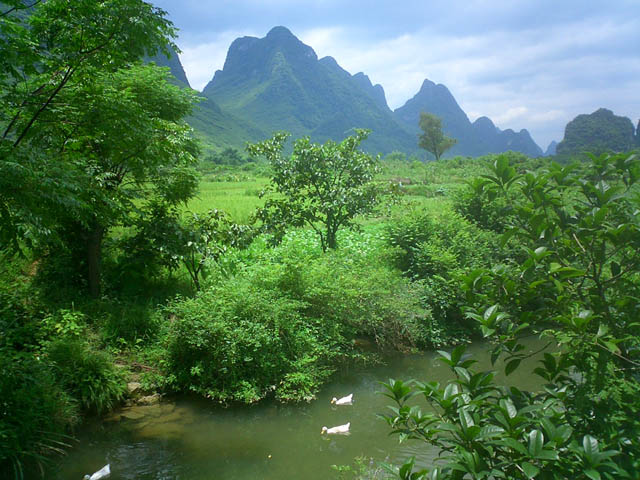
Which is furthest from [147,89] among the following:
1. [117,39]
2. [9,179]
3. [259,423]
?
[259,423]

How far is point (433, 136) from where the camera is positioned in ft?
148

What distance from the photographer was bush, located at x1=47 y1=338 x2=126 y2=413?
4.77m

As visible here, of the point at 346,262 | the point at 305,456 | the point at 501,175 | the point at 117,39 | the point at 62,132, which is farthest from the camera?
the point at 346,262

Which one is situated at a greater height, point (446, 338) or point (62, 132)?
point (62, 132)

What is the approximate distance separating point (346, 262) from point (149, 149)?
11.2ft

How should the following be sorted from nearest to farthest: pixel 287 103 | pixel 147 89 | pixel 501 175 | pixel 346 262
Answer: pixel 501 175 < pixel 147 89 < pixel 346 262 < pixel 287 103

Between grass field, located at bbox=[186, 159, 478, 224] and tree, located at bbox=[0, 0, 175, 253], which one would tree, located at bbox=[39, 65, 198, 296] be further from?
grass field, located at bbox=[186, 159, 478, 224]

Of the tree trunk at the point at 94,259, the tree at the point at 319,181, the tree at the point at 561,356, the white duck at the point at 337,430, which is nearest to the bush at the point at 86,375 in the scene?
the tree trunk at the point at 94,259

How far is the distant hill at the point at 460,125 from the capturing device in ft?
348

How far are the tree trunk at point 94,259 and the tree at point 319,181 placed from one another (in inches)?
104

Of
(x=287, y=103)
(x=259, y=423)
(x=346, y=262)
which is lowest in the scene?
(x=259, y=423)

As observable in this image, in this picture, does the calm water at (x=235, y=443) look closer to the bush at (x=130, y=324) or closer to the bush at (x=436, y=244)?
the bush at (x=130, y=324)

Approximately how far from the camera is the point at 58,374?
188 inches

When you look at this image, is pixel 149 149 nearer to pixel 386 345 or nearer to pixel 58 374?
pixel 58 374
